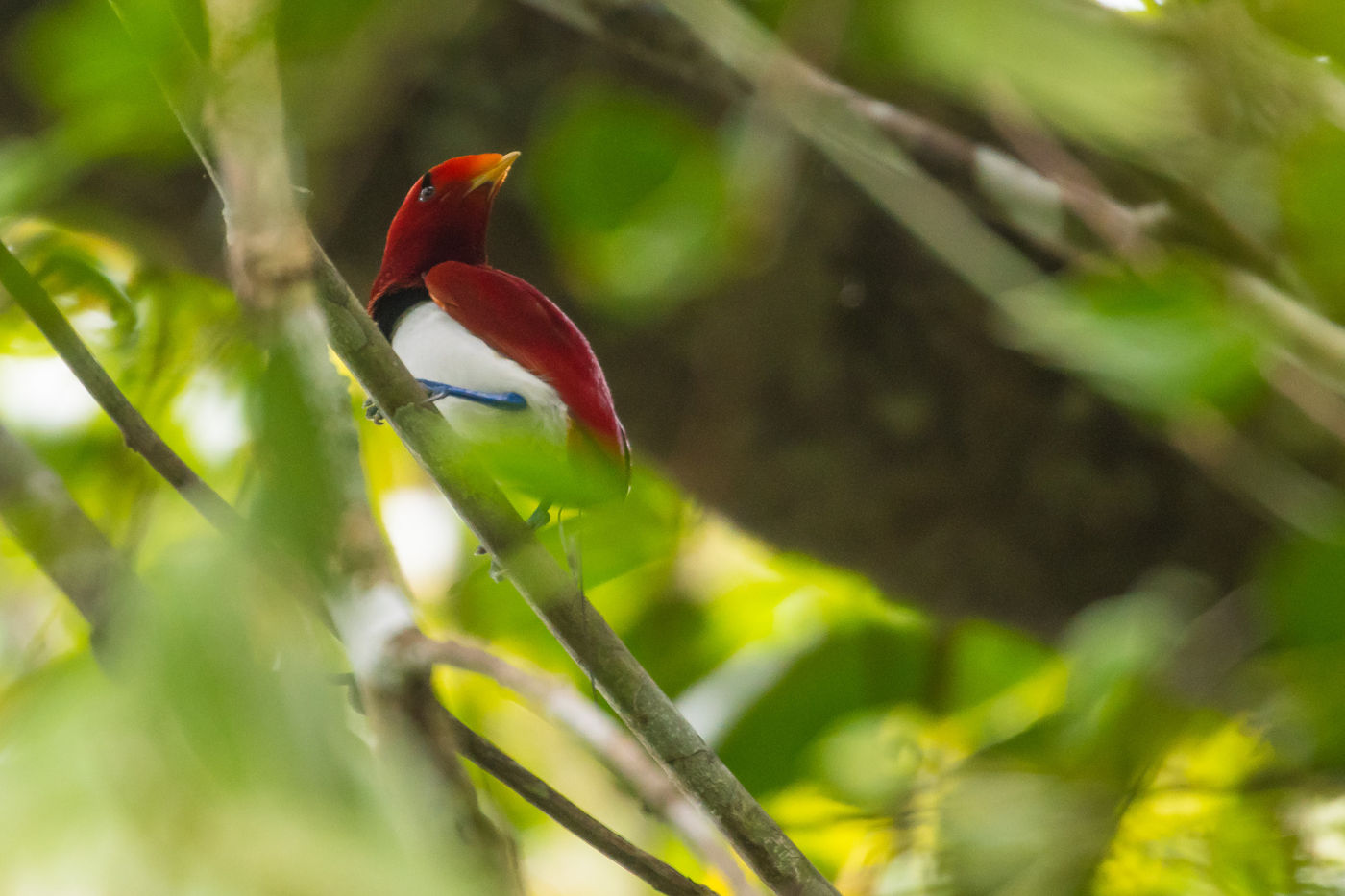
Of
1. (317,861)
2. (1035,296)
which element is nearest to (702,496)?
(1035,296)

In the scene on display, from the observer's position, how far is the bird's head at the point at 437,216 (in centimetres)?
55

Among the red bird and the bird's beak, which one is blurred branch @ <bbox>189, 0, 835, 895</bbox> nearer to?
the red bird

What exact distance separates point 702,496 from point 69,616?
0.99 m

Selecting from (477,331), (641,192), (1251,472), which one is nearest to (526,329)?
(477,331)

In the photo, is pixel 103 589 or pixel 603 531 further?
pixel 603 531

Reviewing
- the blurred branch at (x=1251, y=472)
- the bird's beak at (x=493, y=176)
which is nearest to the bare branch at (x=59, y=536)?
the bird's beak at (x=493, y=176)

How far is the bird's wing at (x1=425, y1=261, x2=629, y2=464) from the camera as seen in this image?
1.62 ft

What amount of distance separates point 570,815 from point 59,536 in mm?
189

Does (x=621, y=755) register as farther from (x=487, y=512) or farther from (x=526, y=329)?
(x=526, y=329)

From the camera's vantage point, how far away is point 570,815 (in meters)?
0.39

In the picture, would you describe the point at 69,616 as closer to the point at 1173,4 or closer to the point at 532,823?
the point at 1173,4

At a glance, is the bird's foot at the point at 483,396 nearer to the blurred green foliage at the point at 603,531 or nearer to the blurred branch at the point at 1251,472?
the blurred green foliage at the point at 603,531

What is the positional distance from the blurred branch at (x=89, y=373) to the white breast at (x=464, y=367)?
15cm

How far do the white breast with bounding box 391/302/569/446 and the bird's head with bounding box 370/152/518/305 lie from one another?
38mm
